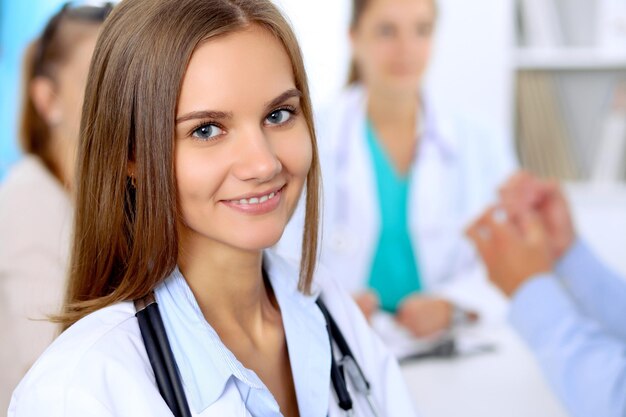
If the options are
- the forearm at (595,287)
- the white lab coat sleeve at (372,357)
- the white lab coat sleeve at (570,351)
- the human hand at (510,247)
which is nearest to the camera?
the white lab coat sleeve at (372,357)

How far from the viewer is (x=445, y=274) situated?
262 centimetres

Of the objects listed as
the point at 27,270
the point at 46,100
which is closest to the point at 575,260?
the point at 27,270

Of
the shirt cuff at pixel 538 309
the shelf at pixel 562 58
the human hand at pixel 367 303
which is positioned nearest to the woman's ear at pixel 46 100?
the human hand at pixel 367 303

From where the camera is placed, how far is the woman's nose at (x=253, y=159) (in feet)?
3.24

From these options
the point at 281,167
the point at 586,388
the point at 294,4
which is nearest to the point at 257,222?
the point at 281,167

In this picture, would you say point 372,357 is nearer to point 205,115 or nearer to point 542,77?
point 205,115

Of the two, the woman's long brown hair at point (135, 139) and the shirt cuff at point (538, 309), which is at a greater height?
the woman's long brown hair at point (135, 139)

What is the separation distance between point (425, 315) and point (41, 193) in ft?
3.18

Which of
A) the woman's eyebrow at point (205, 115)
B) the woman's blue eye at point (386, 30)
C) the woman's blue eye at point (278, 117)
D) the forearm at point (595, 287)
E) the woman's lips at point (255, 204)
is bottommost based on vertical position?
the forearm at point (595, 287)

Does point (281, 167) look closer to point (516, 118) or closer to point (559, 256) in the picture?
point (559, 256)

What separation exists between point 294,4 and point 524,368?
77.1 inches

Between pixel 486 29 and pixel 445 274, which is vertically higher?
pixel 486 29

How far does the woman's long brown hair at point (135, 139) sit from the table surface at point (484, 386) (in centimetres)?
87

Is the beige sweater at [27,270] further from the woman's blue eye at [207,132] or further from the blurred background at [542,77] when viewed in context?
the blurred background at [542,77]
